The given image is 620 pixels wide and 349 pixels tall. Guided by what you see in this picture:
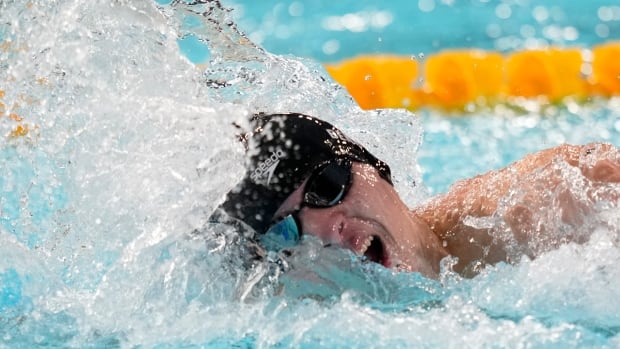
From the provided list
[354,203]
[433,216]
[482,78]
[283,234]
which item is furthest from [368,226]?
[482,78]

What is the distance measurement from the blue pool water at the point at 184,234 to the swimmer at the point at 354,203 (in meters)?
0.05

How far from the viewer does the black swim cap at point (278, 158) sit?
1.72 meters

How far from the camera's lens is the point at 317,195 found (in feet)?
5.78

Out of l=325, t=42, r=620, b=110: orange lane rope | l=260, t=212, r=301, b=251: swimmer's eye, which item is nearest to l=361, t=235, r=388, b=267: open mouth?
l=260, t=212, r=301, b=251: swimmer's eye

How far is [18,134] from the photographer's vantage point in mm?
2424

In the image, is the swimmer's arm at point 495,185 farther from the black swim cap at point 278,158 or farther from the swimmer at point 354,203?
the black swim cap at point 278,158

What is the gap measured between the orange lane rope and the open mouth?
202 cm

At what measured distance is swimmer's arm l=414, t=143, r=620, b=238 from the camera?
74.5 inches

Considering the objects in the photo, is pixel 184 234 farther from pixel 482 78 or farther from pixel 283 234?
pixel 482 78

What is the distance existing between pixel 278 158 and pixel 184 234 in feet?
0.77

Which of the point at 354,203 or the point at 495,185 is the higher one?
the point at 495,185

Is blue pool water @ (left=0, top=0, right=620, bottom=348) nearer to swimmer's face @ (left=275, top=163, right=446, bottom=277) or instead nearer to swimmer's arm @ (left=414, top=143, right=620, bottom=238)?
swimmer's face @ (left=275, top=163, right=446, bottom=277)

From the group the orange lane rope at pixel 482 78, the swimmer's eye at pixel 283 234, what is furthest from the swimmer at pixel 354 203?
the orange lane rope at pixel 482 78

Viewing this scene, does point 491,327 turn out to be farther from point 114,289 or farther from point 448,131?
point 448,131
